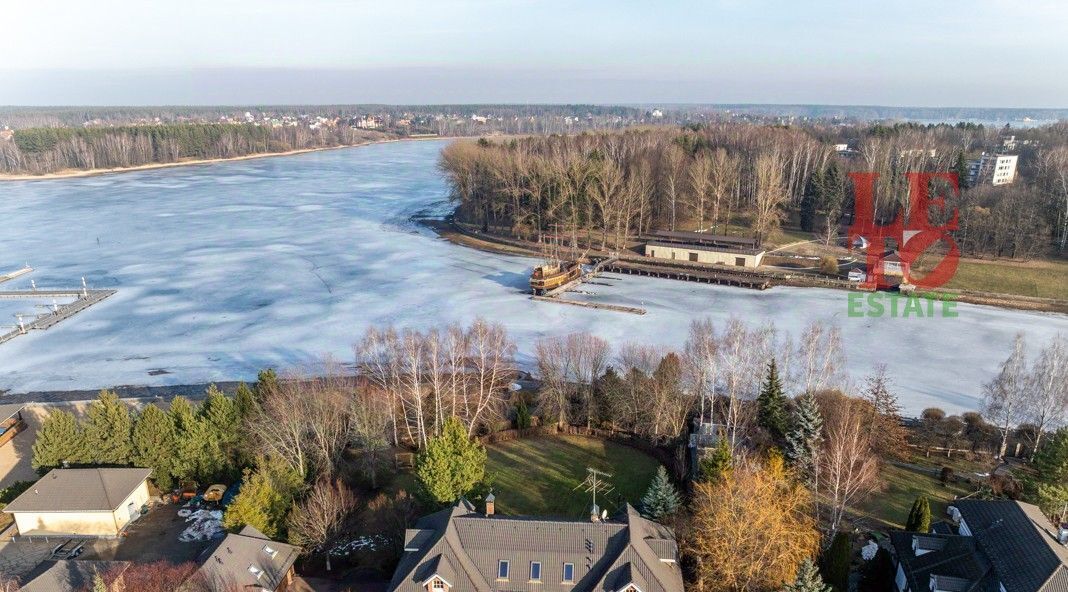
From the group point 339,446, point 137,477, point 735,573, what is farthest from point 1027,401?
point 137,477

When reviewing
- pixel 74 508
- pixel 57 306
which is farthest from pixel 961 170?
pixel 57 306

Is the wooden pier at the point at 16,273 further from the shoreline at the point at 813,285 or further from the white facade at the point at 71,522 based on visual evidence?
the white facade at the point at 71,522

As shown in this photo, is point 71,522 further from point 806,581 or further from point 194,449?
point 806,581

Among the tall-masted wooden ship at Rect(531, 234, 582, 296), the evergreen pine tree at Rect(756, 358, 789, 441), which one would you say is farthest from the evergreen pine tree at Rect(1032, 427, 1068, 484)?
the tall-masted wooden ship at Rect(531, 234, 582, 296)

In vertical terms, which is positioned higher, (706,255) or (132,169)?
(132,169)

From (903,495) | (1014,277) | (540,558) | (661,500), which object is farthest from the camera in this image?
(1014,277)

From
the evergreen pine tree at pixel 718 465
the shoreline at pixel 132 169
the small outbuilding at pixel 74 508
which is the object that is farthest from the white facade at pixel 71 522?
the shoreline at pixel 132 169
